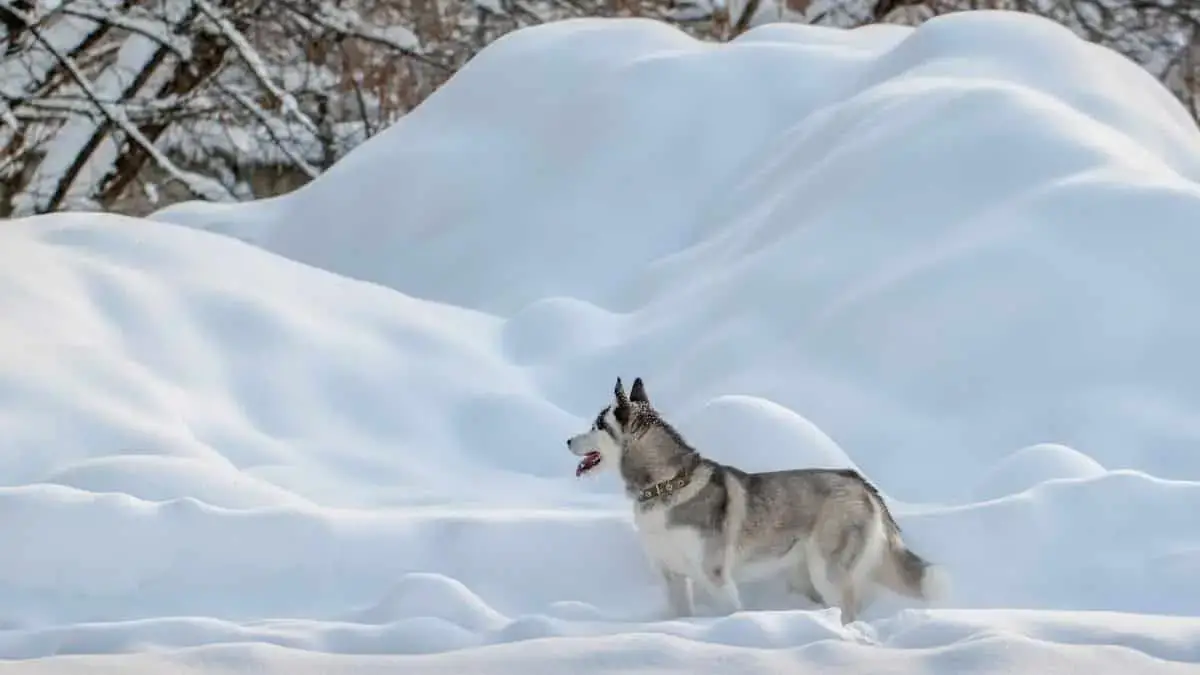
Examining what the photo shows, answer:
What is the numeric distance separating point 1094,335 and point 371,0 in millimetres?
9091

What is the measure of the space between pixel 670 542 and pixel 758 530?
0.24 meters

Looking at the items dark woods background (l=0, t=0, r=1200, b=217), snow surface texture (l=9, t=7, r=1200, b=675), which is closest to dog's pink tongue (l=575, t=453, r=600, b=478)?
snow surface texture (l=9, t=7, r=1200, b=675)

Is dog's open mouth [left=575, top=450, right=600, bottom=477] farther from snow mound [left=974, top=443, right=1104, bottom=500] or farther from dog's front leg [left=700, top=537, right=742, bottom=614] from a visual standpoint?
snow mound [left=974, top=443, right=1104, bottom=500]

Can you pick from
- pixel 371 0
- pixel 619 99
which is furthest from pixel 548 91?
pixel 371 0

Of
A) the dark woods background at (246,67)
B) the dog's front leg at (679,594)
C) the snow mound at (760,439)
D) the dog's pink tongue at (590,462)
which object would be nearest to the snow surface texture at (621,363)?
the snow mound at (760,439)

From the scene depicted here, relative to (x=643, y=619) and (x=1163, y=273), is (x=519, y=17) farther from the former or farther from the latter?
(x=643, y=619)

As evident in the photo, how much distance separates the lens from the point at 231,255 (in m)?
7.40

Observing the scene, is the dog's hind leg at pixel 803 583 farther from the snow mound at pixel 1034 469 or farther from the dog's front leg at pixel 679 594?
the snow mound at pixel 1034 469

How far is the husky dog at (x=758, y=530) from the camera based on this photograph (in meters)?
4.35

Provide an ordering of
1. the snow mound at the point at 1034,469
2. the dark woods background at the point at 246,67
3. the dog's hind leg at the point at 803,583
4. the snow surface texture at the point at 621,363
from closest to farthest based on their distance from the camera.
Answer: the snow surface texture at the point at 621,363, the dog's hind leg at the point at 803,583, the snow mound at the point at 1034,469, the dark woods background at the point at 246,67

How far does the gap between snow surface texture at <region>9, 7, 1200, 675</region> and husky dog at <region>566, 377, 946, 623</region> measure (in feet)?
0.51

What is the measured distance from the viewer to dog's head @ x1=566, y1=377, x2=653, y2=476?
4.50 m

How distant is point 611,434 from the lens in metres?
4.51

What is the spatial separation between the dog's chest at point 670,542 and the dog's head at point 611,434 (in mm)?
188
